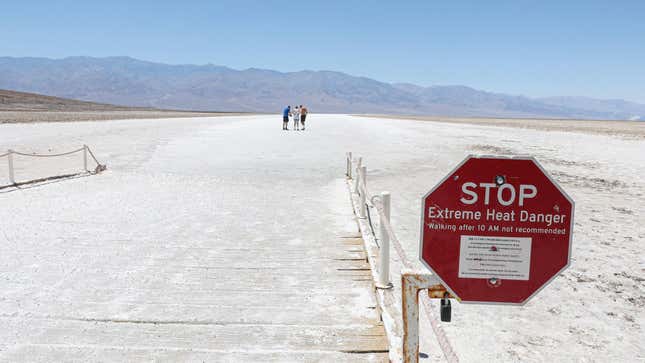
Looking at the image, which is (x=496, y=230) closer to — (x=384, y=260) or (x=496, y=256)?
(x=496, y=256)

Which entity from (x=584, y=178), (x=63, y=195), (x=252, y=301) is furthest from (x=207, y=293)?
(x=584, y=178)

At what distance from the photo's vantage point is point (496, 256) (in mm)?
2451

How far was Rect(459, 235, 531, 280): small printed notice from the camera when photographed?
244 cm

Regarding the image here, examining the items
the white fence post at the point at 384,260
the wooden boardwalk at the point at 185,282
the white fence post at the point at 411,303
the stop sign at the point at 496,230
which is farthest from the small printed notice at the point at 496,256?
the white fence post at the point at 384,260

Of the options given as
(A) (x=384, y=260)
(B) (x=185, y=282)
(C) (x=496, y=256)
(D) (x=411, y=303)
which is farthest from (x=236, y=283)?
(C) (x=496, y=256)

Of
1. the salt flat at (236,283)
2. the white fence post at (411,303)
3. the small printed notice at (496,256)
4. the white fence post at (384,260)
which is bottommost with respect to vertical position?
the salt flat at (236,283)

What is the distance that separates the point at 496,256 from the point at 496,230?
0.40 ft

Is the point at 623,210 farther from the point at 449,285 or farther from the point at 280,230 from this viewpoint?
the point at 449,285

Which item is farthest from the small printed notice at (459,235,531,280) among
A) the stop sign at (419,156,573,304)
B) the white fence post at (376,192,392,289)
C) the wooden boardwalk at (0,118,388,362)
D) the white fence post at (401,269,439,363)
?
the white fence post at (376,192,392,289)

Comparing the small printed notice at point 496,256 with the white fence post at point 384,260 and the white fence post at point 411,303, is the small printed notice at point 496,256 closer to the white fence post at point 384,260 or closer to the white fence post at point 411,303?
the white fence post at point 411,303

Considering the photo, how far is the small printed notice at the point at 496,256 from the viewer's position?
8.02 ft

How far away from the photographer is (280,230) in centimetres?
773

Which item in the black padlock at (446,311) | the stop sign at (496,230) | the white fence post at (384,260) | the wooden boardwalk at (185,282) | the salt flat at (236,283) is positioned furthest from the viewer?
the white fence post at (384,260)

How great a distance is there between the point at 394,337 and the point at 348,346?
38 cm
